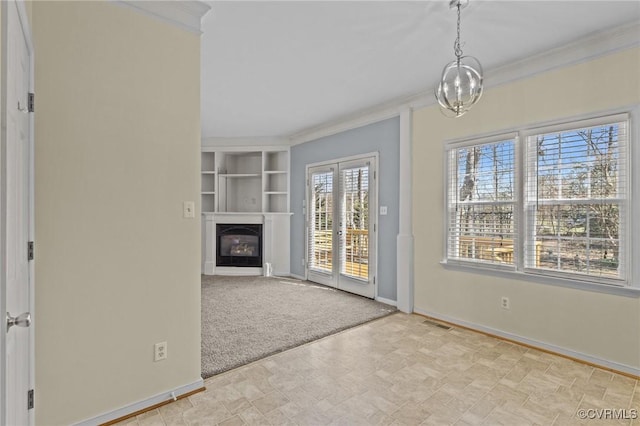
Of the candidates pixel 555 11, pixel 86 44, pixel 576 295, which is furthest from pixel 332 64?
pixel 576 295

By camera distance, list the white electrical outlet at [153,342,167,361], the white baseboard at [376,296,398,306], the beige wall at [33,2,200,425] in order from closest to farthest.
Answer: the beige wall at [33,2,200,425] → the white electrical outlet at [153,342,167,361] → the white baseboard at [376,296,398,306]

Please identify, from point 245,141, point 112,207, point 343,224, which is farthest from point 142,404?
point 245,141

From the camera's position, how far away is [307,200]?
6.11 metres

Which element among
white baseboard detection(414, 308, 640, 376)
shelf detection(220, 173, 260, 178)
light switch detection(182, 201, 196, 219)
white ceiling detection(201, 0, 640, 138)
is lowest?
white baseboard detection(414, 308, 640, 376)

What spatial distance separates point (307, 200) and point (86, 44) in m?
4.37

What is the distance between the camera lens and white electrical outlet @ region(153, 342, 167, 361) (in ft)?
7.29

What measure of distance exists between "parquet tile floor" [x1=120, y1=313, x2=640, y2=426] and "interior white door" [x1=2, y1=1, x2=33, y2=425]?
80 centimetres

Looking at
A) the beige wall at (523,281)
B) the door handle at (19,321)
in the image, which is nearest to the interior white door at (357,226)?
the beige wall at (523,281)

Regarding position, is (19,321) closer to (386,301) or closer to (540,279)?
(540,279)

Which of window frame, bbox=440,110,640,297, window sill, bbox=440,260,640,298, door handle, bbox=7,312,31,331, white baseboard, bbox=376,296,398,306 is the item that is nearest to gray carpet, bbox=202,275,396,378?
white baseboard, bbox=376,296,398,306

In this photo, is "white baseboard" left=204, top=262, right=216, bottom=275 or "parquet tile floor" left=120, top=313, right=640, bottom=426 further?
"white baseboard" left=204, top=262, right=216, bottom=275

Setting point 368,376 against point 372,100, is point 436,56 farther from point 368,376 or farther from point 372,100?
point 368,376

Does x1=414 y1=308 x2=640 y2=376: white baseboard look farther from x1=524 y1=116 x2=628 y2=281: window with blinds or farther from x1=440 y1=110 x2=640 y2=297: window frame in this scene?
x1=524 y1=116 x2=628 y2=281: window with blinds

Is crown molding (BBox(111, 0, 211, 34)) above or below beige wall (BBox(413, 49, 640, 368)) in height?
above
